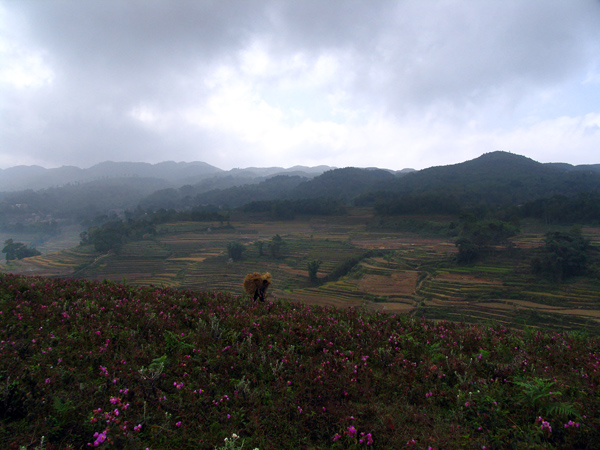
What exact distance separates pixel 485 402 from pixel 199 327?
404 centimetres

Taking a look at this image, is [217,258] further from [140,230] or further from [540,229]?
[540,229]

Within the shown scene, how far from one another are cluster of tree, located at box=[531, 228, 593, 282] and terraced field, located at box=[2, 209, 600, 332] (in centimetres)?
118

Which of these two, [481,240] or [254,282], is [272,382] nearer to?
[254,282]

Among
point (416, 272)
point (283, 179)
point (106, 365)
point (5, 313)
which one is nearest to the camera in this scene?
point (106, 365)

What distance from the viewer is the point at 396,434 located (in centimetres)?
269

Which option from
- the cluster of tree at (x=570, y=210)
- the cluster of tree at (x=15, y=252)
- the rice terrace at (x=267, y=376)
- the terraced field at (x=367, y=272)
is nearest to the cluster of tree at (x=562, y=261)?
the terraced field at (x=367, y=272)

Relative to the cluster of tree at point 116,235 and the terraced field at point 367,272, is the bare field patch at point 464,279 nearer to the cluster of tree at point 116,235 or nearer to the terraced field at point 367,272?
the terraced field at point 367,272

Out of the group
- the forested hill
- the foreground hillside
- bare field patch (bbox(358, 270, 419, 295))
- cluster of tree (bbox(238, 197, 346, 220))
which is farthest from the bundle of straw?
the forested hill

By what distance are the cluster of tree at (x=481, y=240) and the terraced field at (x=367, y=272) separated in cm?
149

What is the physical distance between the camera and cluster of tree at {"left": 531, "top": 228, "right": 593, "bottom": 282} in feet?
86.6

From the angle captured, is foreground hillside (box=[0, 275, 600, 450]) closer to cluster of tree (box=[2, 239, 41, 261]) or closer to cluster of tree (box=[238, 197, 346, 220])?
cluster of tree (box=[2, 239, 41, 261])

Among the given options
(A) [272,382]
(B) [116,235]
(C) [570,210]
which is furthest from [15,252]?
(C) [570,210]

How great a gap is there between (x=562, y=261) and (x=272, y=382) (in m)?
34.8

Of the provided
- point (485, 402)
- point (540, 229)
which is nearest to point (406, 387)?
point (485, 402)
